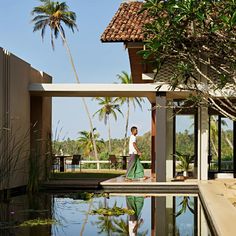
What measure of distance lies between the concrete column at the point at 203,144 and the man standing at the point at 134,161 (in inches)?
60.9

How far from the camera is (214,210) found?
26.1ft

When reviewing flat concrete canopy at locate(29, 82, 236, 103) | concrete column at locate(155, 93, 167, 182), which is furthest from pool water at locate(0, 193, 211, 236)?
flat concrete canopy at locate(29, 82, 236, 103)

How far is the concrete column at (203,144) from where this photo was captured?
14.4 m

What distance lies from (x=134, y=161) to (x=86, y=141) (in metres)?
24.2

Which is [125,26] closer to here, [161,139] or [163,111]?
[163,111]

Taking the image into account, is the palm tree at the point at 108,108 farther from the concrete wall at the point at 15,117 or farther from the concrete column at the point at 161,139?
the concrete column at the point at 161,139

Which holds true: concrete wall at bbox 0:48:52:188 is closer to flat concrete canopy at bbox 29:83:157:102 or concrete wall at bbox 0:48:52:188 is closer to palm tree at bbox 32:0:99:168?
flat concrete canopy at bbox 29:83:157:102

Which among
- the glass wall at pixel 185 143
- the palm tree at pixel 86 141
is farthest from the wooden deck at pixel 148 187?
the palm tree at pixel 86 141

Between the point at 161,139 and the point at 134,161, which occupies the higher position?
the point at 161,139

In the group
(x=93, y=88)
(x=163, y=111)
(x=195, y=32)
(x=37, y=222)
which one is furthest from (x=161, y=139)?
(x=37, y=222)

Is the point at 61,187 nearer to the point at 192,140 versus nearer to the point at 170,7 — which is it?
the point at 192,140

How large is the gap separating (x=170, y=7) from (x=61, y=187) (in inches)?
248

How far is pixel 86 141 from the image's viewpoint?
3806 centimetres

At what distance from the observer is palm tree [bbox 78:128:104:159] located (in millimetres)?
37781
